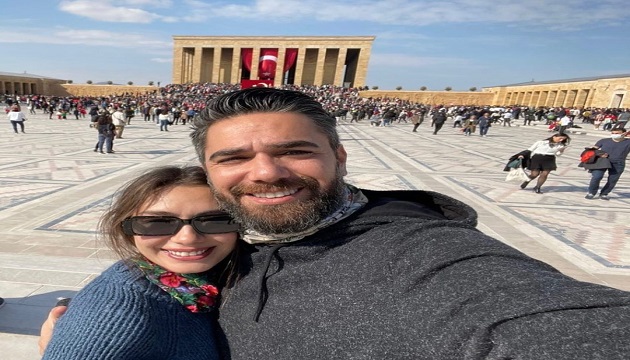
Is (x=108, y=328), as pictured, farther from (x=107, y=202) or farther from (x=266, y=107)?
(x=107, y=202)

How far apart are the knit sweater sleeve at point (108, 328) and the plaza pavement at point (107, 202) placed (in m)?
1.65

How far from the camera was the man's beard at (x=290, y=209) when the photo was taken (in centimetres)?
86

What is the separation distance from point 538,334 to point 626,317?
0.12 m

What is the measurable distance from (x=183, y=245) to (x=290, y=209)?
1.12 feet

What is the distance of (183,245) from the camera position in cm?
96

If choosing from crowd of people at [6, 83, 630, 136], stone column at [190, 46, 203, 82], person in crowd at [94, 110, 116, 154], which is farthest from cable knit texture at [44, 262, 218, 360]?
stone column at [190, 46, 203, 82]

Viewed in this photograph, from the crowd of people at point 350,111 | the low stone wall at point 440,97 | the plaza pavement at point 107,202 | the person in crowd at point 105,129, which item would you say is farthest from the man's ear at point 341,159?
the low stone wall at point 440,97

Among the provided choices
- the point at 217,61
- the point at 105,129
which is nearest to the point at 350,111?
the point at 217,61

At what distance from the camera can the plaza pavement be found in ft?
8.71

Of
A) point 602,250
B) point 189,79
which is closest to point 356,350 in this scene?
point 602,250

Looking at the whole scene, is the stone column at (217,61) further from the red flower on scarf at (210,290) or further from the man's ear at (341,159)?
the red flower on scarf at (210,290)

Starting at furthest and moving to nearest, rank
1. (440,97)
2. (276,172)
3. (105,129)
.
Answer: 1. (440,97)
2. (105,129)
3. (276,172)

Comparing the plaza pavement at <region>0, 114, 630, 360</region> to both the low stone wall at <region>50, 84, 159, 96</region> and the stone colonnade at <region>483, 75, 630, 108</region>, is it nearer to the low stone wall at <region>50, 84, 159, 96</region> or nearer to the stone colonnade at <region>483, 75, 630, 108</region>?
the stone colonnade at <region>483, 75, 630, 108</region>

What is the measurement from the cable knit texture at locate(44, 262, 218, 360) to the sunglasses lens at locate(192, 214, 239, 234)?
19cm
